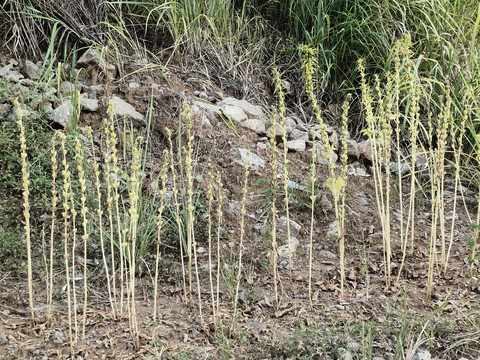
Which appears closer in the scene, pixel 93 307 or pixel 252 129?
pixel 93 307

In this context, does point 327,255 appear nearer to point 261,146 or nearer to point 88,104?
point 261,146

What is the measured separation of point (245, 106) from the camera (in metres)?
3.98

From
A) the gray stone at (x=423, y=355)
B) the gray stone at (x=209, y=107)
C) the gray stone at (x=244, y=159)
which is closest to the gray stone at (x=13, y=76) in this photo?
the gray stone at (x=209, y=107)

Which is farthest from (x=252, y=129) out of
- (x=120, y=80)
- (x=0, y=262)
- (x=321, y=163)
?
(x=0, y=262)

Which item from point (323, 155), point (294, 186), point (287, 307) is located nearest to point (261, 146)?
point (323, 155)

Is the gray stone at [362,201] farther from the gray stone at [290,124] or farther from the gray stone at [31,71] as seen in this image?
the gray stone at [31,71]

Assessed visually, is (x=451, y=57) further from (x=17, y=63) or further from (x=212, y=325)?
(x=17, y=63)

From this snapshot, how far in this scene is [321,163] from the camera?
3693 millimetres

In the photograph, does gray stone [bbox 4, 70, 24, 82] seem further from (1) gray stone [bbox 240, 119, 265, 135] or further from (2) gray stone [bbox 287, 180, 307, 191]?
(2) gray stone [bbox 287, 180, 307, 191]

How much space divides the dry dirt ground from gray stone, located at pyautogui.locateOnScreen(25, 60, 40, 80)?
1131mm

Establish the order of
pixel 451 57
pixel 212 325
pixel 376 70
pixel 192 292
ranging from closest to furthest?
pixel 212 325
pixel 192 292
pixel 451 57
pixel 376 70

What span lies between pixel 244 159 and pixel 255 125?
46 cm

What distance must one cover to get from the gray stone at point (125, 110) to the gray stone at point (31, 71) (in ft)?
2.05

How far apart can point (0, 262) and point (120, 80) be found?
5.63ft
